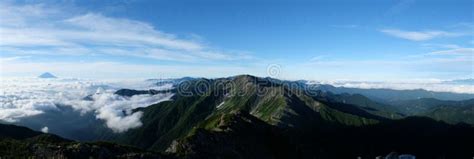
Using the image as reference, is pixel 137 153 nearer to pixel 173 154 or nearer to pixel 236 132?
pixel 173 154

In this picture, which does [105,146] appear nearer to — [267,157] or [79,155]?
[79,155]

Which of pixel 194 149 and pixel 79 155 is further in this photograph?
pixel 194 149

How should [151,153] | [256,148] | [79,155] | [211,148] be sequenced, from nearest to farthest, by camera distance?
[79,155] < [151,153] < [211,148] < [256,148]

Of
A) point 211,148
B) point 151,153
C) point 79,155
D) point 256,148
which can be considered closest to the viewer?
point 79,155

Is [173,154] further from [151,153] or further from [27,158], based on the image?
[27,158]

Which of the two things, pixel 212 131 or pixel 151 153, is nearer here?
pixel 151 153

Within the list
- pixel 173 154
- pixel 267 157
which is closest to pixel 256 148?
pixel 267 157

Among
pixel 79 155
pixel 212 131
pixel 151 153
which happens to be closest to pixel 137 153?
pixel 151 153

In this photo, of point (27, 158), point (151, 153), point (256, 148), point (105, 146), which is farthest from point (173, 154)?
point (27, 158)
